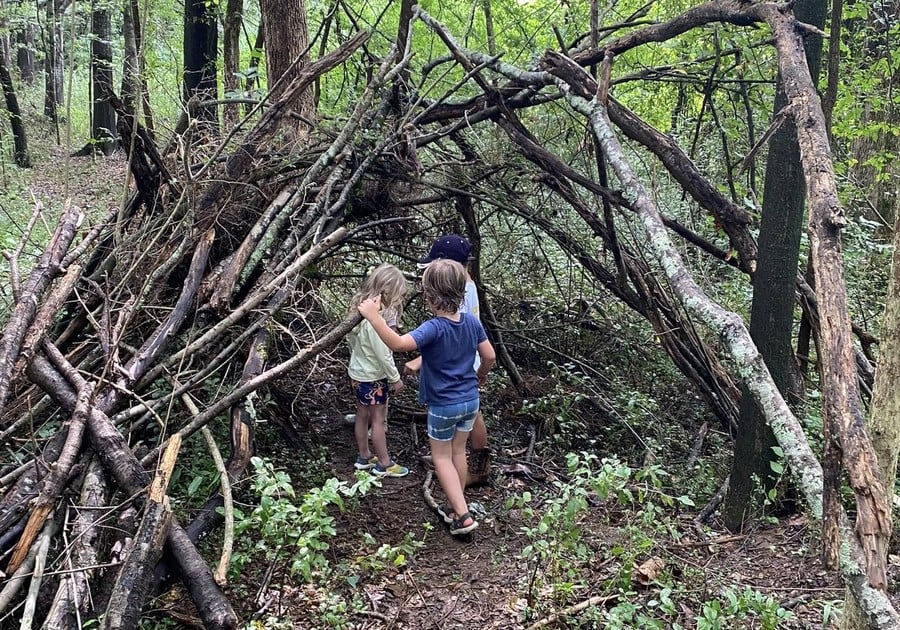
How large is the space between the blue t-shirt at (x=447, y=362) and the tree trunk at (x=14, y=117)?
43.0 feet

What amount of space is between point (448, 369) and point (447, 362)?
0.05 meters

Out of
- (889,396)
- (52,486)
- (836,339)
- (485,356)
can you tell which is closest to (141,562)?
(52,486)

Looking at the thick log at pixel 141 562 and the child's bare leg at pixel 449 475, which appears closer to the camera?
the thick log at pixel 141 562

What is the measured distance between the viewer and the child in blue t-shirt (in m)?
3.85

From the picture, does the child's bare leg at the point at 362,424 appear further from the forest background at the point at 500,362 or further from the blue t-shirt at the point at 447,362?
the blue t-shirt at the point at 447,362

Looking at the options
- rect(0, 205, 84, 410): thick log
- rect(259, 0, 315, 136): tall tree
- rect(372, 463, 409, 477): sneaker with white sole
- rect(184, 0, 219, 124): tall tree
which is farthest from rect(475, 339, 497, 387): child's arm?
rect(184, 0, 219, 124): tall tree

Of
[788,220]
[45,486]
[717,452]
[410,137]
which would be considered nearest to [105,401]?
[45,486]

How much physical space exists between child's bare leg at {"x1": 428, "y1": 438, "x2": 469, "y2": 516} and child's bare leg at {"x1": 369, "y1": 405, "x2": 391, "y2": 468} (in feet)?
2.21

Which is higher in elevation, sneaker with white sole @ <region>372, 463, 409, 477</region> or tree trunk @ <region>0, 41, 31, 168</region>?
tree trunk @ <region>0, 41, 31, 168</region>

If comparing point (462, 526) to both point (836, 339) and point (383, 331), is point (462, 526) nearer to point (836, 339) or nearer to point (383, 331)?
point (383, 331)

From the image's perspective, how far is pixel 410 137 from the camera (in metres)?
5.07

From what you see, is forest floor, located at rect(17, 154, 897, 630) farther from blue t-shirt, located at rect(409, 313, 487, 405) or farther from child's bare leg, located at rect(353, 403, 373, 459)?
blue t-shirt, located at rect(409, 313, 487, 405)

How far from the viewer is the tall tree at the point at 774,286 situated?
376cm

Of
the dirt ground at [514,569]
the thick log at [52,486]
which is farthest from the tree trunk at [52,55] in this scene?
the dirt ground at [514,569]
